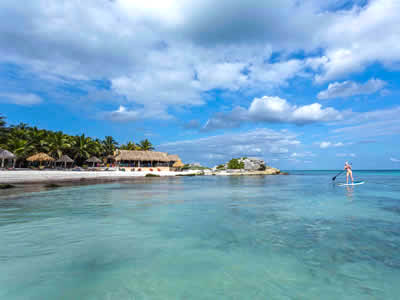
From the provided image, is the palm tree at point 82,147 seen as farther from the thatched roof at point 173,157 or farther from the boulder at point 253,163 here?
the boulder at point 253,163

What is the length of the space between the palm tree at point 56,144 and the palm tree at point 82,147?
2.77 m

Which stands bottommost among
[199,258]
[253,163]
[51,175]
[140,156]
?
[199,258]

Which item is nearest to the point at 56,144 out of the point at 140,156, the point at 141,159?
the point at 140,156

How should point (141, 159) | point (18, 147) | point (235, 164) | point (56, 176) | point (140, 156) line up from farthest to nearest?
1. point (235, 164)
2. point (140, 156)
3. point (141, 159)
4. point (18, 147)
5. point (56, 176)

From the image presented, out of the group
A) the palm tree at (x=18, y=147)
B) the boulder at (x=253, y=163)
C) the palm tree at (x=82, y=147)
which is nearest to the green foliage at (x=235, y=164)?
the boulder at (x=253, y=163)

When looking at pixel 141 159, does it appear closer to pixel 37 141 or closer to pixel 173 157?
pixel 173 157

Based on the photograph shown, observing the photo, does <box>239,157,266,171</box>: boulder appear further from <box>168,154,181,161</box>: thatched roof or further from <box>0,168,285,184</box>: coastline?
<box>0,168,285,184</box>: coastline

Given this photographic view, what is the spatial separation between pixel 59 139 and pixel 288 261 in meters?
47.8

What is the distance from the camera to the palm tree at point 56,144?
40822 millimetres

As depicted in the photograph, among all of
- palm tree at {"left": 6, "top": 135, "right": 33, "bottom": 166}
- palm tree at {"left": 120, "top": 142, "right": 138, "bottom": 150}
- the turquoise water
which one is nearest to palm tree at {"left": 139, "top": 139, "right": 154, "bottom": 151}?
palm tree at {"left": 120, "top": 142, "right": 138, "bottom": 150}

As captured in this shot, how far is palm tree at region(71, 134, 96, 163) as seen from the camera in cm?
4655

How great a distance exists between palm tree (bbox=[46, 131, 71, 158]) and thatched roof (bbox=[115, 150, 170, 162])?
10063 millimetres

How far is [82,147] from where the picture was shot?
4684 centimetres

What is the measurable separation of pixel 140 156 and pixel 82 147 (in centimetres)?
1217
